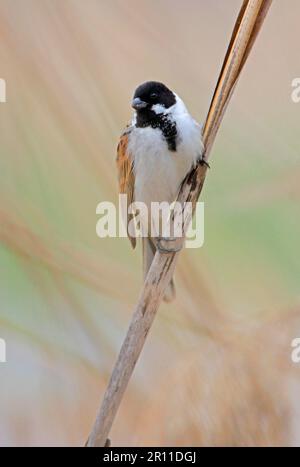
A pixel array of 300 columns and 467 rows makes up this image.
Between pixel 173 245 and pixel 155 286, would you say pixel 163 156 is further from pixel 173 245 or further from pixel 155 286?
pixel 155 286

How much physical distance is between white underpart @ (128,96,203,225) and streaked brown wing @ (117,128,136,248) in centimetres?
2

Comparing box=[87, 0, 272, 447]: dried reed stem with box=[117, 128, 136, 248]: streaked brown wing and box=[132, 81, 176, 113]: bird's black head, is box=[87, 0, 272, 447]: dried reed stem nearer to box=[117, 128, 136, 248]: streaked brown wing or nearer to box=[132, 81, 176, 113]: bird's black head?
box=[132, 81, 176, 113]: bird's black head

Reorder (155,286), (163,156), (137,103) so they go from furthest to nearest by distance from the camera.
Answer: (163,156), (137,103), (155,286)

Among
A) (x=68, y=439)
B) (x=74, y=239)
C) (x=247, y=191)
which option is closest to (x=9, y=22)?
(x=74, y=239)

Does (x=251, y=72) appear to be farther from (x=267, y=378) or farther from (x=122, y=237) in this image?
(x=267, y=378)

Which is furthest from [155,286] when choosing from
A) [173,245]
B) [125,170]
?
[125,170]

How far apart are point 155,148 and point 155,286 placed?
780mm

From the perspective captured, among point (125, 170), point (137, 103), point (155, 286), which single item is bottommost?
point (155, 286)

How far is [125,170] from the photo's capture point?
7.66 feet

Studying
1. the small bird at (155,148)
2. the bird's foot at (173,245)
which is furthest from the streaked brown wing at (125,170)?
the bird's foot at (173,245)

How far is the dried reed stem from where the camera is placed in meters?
1.36

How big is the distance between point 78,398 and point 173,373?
1.56 ft

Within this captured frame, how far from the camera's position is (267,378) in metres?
1.41

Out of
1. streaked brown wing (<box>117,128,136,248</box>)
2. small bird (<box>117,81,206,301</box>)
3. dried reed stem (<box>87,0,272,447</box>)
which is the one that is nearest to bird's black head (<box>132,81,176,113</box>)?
small bird (<box>117,81,206,301</box>)
